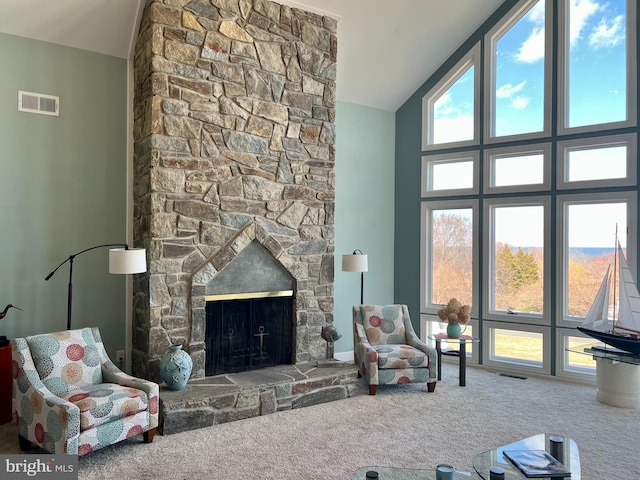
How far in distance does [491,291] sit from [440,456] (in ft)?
10.7

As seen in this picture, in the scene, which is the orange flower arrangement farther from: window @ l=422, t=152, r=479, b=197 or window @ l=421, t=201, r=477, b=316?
window @ l=422, t=152, r=479, b=197

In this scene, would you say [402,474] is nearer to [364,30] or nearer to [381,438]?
[381,438]

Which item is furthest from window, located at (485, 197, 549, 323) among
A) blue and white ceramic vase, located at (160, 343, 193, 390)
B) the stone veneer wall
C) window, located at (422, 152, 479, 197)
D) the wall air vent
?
the wall air vent

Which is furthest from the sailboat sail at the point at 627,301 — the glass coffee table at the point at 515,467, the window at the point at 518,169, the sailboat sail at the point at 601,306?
the glass coffee table at the point at 515,467

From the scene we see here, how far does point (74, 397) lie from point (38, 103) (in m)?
2.89

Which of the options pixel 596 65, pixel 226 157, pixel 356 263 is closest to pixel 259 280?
pixel 356 263

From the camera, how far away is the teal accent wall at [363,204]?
22.8 feet

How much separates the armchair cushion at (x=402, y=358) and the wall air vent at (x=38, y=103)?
4.11 metres

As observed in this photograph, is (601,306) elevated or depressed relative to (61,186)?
depressed

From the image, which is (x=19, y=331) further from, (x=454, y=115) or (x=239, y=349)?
(x=454, y=115)

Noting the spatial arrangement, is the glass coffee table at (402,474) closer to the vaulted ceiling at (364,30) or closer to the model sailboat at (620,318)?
the model sailboat at (620,318)

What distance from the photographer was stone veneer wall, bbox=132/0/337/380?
189 inches

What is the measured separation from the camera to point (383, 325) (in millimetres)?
5926

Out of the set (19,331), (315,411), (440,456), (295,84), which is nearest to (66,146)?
(19,331)
